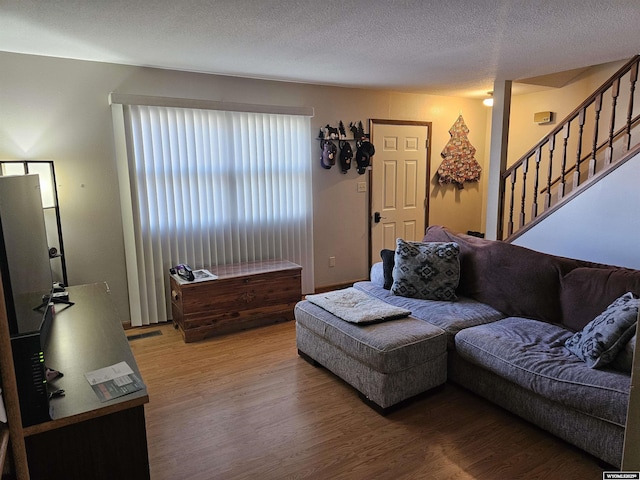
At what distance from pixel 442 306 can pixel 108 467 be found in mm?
2318

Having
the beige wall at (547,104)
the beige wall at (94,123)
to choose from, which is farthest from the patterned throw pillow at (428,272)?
the beige wall at (547,104)

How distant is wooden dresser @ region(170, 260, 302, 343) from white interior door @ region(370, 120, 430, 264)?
158 cm

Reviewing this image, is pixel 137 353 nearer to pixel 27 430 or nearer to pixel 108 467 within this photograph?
pixel 108 467

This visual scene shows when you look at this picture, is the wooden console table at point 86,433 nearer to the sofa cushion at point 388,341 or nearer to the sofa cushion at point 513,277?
the sofa cushion at point 388,341

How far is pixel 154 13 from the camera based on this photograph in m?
2.33

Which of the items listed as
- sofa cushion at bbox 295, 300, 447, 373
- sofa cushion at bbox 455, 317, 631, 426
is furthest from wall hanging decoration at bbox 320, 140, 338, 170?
sofa cushion at bbox 455, 317, 631, 426

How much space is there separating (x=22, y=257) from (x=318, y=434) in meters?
1.70

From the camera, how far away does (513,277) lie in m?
2.99

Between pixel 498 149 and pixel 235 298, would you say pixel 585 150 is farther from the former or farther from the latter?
pixel 235 298

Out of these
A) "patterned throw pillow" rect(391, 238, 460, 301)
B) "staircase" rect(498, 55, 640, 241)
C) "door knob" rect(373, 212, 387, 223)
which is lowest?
"patterned throw pillow" rect(391, 238, 460, 301)

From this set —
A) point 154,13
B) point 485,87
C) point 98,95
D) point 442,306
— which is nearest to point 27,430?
point 154,13

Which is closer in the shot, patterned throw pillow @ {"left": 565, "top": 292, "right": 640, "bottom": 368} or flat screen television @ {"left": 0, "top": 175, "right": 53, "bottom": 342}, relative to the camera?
flat screen television @ {"left": 0, "top": 175, "right": 53, "bottom": 342}

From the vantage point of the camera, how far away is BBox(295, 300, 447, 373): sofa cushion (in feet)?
7.98

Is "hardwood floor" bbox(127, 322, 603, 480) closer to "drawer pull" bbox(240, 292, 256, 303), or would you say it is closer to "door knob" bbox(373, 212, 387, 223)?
"drawer pull" bbox(240, 292, 256, 303)
